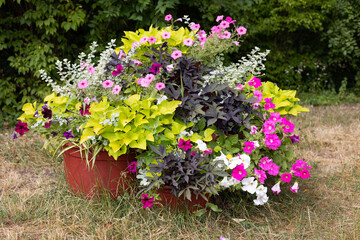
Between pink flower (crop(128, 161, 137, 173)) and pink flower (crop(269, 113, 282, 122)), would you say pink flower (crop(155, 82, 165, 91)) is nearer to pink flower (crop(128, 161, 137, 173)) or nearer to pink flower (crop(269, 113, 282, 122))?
pink flower (crop(128, 161, 137, 173))

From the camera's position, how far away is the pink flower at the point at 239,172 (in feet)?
6.70

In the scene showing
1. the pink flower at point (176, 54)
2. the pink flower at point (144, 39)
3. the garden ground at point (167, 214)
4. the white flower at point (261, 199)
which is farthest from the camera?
the pink flower at point (144, 39)

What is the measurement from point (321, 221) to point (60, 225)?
156 centimetres

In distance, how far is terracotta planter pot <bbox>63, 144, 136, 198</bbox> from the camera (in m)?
2.25

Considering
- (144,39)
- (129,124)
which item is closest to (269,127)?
(129,124)

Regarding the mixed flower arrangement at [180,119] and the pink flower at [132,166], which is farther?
the pink flower at [132,166]

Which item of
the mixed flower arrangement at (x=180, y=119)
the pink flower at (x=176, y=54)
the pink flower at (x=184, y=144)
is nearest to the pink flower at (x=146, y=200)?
the mixed flower arrangement at (x=180, y=119)

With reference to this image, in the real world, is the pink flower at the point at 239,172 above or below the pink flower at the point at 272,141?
below

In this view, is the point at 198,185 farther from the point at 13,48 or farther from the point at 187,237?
the point at 13,48

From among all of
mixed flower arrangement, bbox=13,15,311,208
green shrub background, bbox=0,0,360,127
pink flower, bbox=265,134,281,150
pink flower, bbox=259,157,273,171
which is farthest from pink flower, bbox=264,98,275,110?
green shrub background, bbox=0,0,360,127

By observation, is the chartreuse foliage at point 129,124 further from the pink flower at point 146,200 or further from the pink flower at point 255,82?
the pink flower at point 255,82

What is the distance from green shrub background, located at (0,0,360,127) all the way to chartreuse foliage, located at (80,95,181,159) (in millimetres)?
2087

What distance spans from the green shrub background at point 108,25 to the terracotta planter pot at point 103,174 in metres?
2.19

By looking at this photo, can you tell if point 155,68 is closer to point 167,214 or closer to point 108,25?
point 167,214
